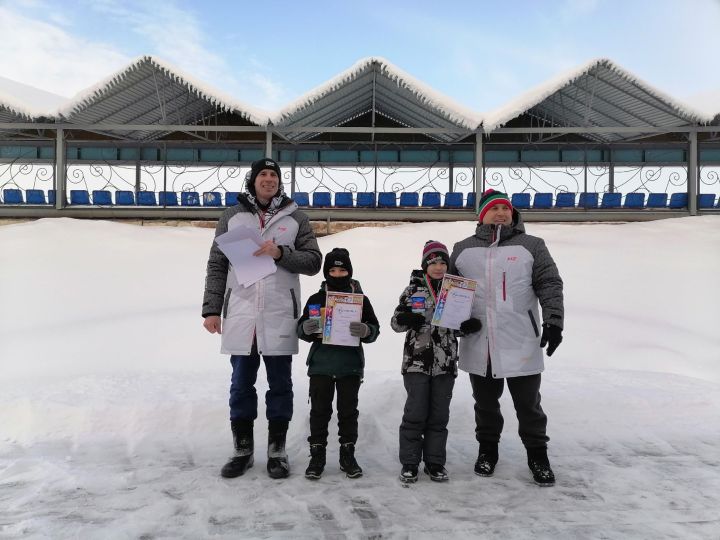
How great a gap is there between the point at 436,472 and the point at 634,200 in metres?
14.0

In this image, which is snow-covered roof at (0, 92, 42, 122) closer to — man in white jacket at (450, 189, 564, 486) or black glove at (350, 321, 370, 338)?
black glove at (350, 321, 370, 338)

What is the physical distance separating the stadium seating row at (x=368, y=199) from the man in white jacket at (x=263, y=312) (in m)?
11.4

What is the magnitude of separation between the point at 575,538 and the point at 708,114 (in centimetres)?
1472

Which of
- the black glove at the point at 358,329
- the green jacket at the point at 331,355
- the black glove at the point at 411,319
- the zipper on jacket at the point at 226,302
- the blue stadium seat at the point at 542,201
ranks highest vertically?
the blue stadium seat at the point at 542,201

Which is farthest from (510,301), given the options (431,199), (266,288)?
(431,199)

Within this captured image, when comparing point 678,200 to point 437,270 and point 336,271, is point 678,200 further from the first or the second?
point 336,271

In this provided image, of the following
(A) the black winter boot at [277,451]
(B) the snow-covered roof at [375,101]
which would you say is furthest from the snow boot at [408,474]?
(B) the snow-covered roof at [375,101]

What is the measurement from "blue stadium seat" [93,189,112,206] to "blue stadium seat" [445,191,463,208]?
9.18 meters

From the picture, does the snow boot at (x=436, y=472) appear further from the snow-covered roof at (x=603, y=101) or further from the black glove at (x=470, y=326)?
the snow-covered roof at (x=603, y=101)

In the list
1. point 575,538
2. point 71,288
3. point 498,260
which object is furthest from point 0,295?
point 575,538

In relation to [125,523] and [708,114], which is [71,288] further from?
[708,114]

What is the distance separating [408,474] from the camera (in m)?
2.86

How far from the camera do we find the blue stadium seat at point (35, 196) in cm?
1467

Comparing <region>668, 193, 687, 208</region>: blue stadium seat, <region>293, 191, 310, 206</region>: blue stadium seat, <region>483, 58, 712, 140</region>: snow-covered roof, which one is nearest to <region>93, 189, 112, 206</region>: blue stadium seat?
<region>293, 191, 310, 206</region>: blue stadium seat
